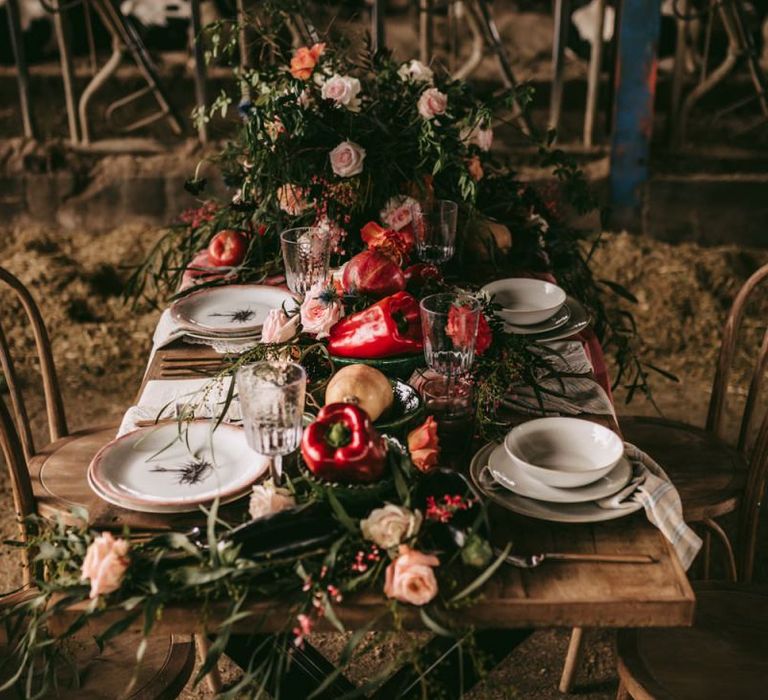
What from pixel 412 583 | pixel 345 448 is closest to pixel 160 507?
pixel 345 448

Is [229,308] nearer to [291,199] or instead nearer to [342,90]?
[291,199]

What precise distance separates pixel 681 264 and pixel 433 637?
3.03 m

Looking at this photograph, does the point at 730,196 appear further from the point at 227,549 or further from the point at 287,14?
the point at 227,549

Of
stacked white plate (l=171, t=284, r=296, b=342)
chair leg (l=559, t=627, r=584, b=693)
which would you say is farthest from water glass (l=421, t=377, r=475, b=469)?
chair leg (l=559, t=627, r=584, b=693)

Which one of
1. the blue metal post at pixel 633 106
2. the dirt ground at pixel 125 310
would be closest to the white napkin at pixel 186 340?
the dirt ground at pixel 125 310

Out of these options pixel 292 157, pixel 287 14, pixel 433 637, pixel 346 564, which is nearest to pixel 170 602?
pixel 346 564

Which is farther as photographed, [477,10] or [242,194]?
[477,10]

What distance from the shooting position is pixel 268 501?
4.04 ft

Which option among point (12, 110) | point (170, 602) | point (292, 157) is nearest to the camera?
point (170, 602)

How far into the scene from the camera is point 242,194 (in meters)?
2.25

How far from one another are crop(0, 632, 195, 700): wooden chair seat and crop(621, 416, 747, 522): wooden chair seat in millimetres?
1009

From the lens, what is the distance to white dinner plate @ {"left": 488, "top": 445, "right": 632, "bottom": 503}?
51.9 inches

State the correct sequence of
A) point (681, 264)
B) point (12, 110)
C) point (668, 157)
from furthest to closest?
point (12, 110), point (668, 157), point (681, 264)

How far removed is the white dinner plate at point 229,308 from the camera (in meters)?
1.91
